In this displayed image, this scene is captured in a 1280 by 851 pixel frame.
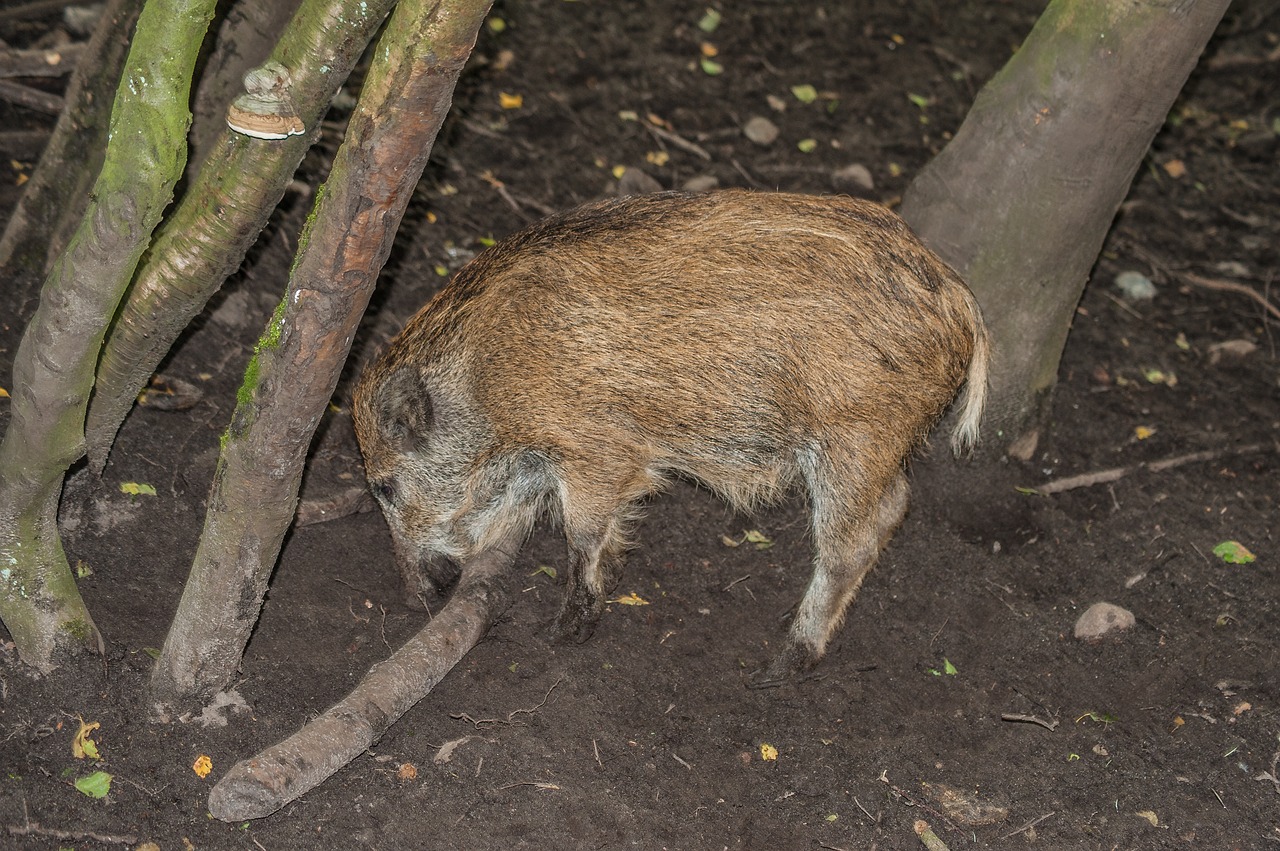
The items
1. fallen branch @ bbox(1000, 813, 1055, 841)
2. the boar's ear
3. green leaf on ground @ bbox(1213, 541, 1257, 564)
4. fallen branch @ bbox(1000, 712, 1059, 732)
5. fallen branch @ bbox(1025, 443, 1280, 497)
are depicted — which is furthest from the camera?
fallen branch @ bbox(1025, 443, 1280, 497)

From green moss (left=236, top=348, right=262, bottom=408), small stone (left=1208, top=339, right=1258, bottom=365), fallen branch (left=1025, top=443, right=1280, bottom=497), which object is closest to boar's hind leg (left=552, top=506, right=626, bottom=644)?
green moss (left=236, top=348, right=262, bottom=408)

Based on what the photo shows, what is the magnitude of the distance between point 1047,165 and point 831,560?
169cm

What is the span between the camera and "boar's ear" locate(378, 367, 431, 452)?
415 centimetres

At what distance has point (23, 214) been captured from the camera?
459 centimetres

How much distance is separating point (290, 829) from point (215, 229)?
1.67 m

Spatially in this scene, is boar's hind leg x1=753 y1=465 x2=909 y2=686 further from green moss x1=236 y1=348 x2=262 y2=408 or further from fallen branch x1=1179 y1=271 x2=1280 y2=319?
fallen branch x1=1179 y1=271 x2=1280 y2=319

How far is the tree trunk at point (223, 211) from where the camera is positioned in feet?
9.59

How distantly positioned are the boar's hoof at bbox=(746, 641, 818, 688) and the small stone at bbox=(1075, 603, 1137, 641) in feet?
3.35

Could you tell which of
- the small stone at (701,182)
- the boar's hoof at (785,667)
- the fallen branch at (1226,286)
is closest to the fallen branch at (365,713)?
the boar's hoof at (785,667)

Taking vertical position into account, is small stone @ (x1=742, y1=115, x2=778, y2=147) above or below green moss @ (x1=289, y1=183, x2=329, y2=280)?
below

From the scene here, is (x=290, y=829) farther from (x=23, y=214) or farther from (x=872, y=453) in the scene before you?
(x=23, y=214)

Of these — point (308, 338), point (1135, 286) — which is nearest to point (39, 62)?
point (308, 338)

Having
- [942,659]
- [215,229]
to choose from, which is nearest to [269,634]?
[215,229]

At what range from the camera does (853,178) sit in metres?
6.54
